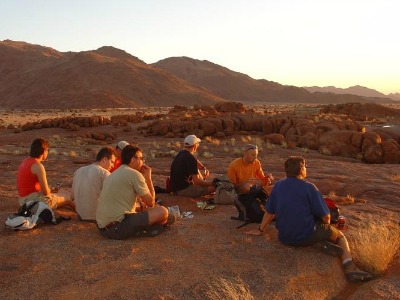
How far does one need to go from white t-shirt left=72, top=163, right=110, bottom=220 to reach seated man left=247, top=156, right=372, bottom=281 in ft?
8.85

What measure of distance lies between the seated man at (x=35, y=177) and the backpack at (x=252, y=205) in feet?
10.7

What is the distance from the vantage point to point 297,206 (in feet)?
20.0

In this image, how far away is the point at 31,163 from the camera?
7.22 m

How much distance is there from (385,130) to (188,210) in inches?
745

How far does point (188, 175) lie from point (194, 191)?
387 mm

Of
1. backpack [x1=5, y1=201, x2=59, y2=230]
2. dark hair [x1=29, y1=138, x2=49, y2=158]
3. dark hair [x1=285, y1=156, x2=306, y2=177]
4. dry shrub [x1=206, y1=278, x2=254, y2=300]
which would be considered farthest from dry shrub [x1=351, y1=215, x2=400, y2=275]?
dark hair [x1=29, y1=138, x2=49, y2=158]

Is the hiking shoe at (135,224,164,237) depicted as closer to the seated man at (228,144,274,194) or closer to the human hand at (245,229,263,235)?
the human hand at (245,229,263,235)

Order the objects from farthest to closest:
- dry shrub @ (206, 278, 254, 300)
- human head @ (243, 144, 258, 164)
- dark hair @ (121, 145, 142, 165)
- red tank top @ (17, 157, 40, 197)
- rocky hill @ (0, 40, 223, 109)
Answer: rocky hill @ (0, 40, 223, 109) → human head @ (243, 144, 258, 164) → red tank top @ (17, 157, 40, 197) → dark hair @ (121, 145, 142, 165) → dry shrub @ (206, 278, 254, 300)

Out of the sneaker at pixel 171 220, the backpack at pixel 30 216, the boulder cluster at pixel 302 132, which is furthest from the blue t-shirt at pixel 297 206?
the boulder cluster at pixel 302 132

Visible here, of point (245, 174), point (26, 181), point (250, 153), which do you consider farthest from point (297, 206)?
point (26, 181)


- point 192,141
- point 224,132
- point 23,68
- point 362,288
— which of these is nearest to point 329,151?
point 224,132

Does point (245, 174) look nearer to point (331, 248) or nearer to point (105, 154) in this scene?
point (331, 248)

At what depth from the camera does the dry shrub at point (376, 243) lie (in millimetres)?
6719

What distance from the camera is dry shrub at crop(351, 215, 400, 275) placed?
22.0 ft
